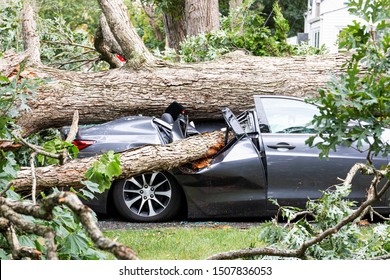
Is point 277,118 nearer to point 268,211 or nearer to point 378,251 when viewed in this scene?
point 268,211

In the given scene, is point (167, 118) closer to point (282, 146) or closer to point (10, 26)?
point (282, 146)

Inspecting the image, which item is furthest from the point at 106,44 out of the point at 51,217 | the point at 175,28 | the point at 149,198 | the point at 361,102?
the point at 51,217

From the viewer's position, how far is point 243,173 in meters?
8.59

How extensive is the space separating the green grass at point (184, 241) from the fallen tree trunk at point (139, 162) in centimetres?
68

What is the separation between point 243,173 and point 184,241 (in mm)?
1263

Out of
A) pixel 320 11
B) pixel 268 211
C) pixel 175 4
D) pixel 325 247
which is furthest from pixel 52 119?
pixel 320 11

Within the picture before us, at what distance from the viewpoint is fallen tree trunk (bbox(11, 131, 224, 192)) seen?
764 cm

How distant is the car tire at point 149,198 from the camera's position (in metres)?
8.78

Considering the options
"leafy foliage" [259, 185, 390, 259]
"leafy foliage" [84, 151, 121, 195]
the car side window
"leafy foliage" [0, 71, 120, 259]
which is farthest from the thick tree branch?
the car side window

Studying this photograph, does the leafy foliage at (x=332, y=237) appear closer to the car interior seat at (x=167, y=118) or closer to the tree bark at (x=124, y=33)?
the car interior seat at (x=167, y=118)

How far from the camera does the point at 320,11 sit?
3972 cm

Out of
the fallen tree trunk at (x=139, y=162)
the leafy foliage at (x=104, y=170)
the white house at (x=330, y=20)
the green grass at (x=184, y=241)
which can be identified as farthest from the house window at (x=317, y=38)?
the leafy foliage at (x=104, y=170)

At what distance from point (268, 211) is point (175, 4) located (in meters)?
8.71

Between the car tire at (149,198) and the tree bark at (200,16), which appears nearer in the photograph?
the car tire at (149,198)
